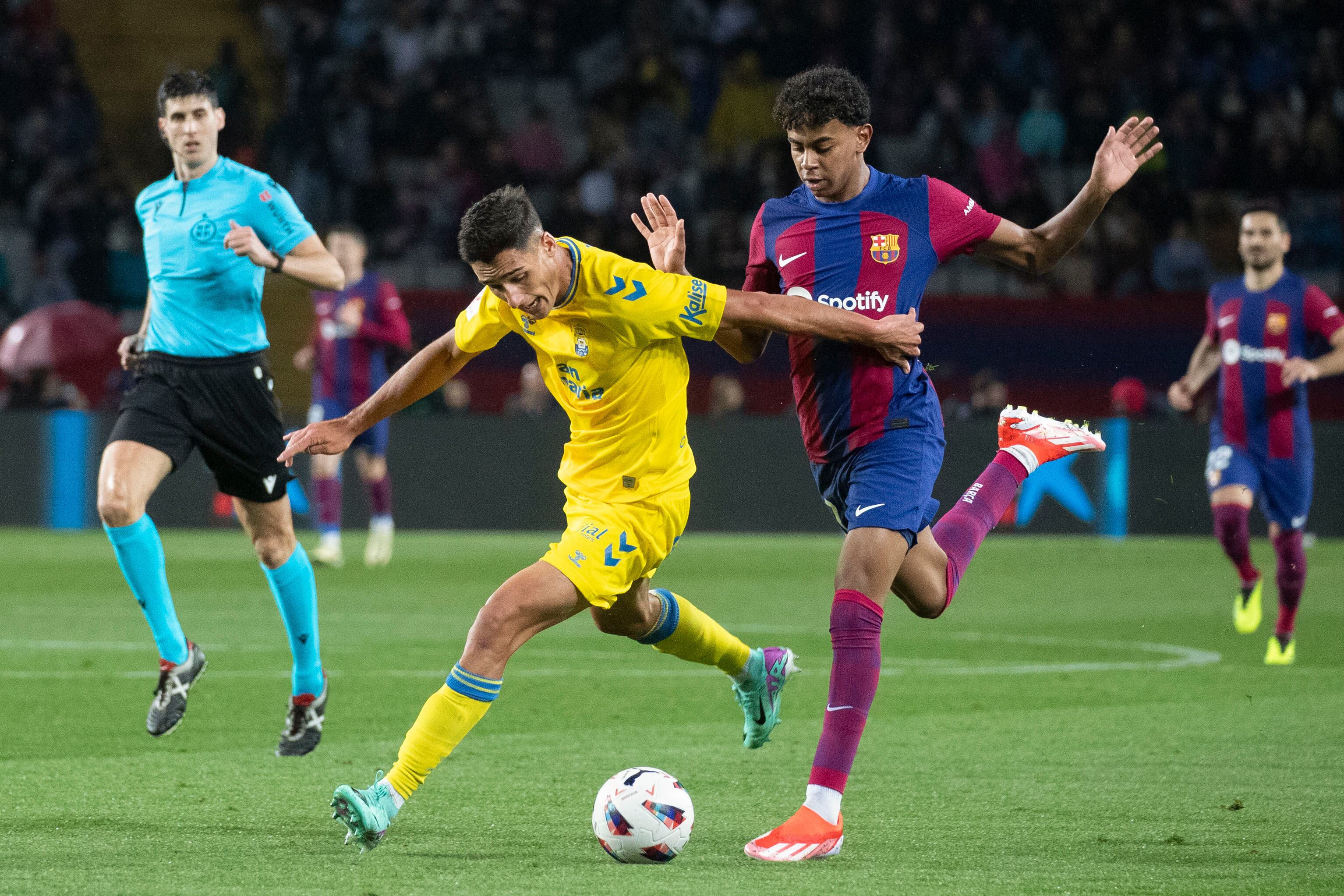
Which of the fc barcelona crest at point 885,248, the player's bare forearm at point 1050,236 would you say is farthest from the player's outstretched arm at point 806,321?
the player's bare forearm at point 1050,236

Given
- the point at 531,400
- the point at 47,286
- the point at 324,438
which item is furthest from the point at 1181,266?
the point at 324,438

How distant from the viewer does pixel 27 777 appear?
576cm

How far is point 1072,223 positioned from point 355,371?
10.2m

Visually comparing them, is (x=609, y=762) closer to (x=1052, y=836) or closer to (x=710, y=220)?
(x=1052, y=836)

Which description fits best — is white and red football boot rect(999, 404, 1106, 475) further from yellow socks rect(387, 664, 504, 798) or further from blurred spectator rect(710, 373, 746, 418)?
blurred spectator rect(710, 373, 746, 418)

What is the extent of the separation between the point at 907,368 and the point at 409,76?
17.4m

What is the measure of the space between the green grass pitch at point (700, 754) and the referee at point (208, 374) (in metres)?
0.59

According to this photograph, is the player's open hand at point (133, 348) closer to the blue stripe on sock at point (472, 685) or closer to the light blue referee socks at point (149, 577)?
the light blue referee socks at point (149, 577)

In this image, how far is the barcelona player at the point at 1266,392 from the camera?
931cm

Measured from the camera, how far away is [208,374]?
6.61 metres

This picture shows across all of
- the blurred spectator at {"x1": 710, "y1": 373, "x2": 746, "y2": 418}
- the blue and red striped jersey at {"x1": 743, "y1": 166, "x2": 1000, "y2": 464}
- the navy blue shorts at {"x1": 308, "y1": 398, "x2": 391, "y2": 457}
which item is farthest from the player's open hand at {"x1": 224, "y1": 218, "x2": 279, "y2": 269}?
the blurred spectator at {"x1": 710, "y1": 373, "x2": 746, "y2": 418}

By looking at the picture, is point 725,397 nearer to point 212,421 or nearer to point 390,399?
point 212,421

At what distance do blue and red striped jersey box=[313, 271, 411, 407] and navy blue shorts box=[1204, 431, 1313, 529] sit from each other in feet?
23.3

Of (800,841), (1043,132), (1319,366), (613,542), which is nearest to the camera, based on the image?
(800,841)
